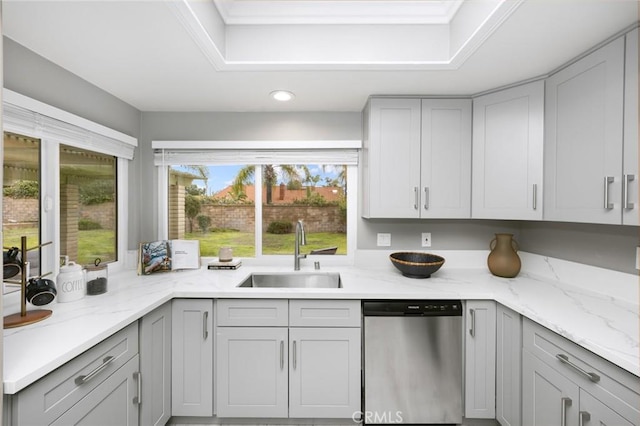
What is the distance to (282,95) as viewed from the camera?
2.09m

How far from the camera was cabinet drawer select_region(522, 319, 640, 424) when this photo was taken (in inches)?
40.0

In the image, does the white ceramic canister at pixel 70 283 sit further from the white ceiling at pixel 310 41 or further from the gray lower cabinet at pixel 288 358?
the white ceiling at pixel 310 41

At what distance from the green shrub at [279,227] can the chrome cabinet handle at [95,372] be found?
1460 mm

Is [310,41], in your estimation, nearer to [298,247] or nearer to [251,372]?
[298,247]

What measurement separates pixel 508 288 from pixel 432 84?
1.41 meters

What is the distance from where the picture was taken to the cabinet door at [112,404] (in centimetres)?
113

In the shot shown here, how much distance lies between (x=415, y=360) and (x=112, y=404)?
5.18ft

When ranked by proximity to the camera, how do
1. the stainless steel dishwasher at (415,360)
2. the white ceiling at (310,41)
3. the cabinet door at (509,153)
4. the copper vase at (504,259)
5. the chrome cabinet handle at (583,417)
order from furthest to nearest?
the copper vase at (504,259)
the cabinet door at (509,153)
the stainless steel dishwasher at (415,360)
the white ceiling at (310,41)
the chrome cabinet handle at (583,417)

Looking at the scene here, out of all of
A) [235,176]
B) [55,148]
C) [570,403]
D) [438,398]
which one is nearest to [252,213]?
[235,176]

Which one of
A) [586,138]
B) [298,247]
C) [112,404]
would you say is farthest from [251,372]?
[586,138]

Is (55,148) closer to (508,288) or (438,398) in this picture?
(438,398)

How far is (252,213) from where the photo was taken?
2.60m

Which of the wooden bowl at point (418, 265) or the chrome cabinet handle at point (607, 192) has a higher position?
the chrome cabinet handle at point (607, 192)

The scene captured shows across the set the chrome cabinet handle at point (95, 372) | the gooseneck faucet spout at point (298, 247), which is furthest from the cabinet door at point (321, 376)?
the chrome cabinet handle at point (95, 372)
